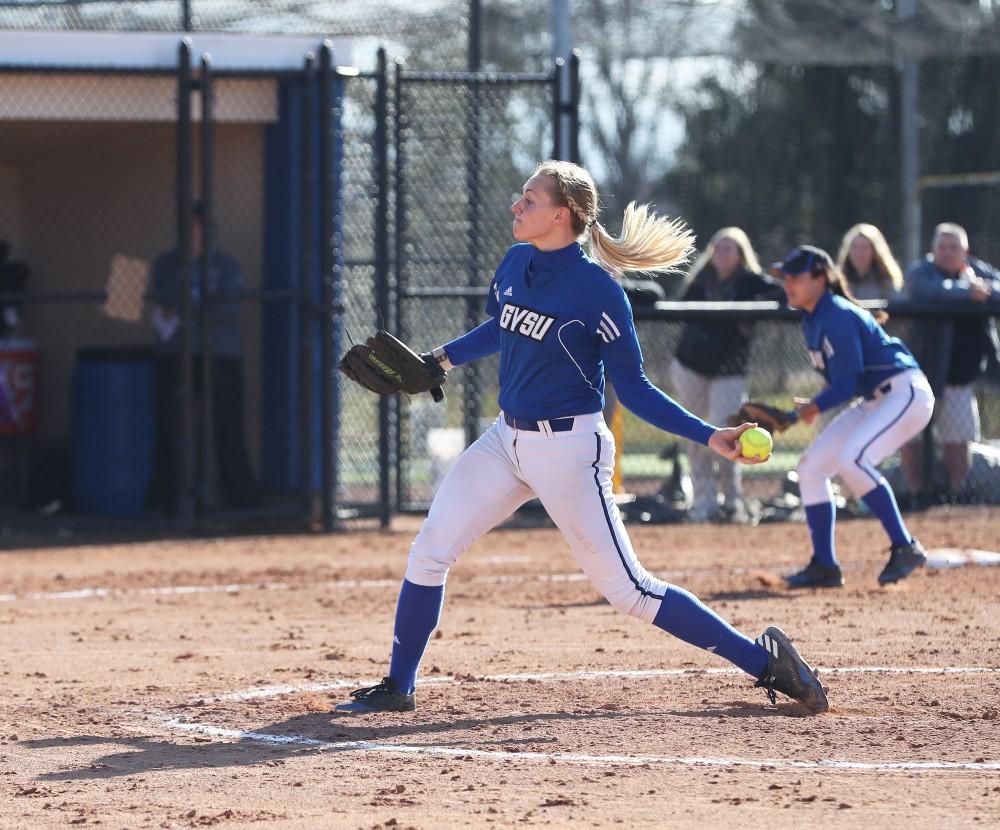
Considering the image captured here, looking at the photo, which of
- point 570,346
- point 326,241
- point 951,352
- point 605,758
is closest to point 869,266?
point 951,352

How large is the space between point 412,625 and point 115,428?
6.99m

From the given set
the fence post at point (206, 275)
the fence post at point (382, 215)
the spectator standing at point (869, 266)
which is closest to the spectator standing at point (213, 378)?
the fence post at point (206, 275)

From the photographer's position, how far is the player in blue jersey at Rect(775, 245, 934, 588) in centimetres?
812

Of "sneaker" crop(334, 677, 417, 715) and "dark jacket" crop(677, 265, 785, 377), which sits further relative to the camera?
"dark jacket" crop(677, 265, 785, 377)

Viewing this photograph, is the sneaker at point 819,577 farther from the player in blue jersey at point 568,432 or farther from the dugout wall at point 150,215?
the dugout wall at point 150,215

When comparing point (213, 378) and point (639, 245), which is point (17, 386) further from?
point (639, 245)

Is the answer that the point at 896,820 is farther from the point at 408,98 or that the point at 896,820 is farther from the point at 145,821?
the point at 408,98

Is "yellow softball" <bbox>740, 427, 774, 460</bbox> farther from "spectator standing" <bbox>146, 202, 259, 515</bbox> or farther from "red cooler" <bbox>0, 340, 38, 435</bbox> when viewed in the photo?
"red cooler" <bbox>0, 340, 38, 435</bbox>

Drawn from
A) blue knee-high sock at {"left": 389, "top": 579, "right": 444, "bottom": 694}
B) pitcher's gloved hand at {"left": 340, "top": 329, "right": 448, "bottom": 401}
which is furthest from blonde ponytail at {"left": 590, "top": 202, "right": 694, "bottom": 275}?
blue knee-high sock at {"left": 389, "top": 579, "right": 444, "bottom": 694}

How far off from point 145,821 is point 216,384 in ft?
25.3

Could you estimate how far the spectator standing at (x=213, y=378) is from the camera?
37.5 ft

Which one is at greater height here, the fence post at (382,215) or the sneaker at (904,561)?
the fence post at (382,215)

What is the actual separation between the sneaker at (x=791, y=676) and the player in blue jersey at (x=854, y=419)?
2849mm

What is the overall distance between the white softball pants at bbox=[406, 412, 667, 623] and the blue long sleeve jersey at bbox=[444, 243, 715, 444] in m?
0.10
